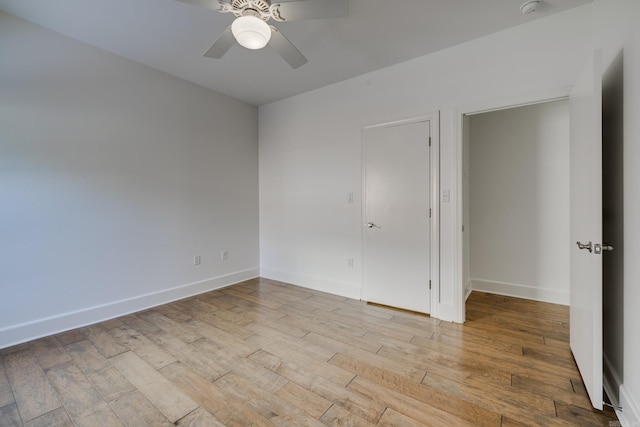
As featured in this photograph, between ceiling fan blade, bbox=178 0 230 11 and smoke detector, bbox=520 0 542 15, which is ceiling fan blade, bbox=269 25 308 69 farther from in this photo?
smoke detector, bbox=520 0 542 15

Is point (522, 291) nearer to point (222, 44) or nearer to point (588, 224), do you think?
point (588, 224)

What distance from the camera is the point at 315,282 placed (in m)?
3.78

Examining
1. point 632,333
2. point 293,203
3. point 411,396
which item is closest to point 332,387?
point 411,396

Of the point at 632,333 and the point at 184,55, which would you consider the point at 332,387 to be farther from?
the point at 184,55

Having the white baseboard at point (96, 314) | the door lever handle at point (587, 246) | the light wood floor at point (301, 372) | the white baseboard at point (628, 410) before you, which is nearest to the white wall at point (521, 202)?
the light wood floor at point (301, 372)

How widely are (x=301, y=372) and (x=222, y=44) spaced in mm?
2394

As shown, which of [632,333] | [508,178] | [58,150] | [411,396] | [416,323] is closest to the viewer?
[632,333]

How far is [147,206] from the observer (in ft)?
10.2

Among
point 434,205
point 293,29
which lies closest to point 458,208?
point 434,205

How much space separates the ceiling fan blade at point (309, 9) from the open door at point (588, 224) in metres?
1.44

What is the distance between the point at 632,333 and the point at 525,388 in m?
0.66

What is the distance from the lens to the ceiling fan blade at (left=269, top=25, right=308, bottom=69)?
72.4 inches

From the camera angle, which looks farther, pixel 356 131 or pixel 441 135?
pixel 356 131

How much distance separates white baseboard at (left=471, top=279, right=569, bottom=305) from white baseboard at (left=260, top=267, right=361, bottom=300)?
1.66 meters
